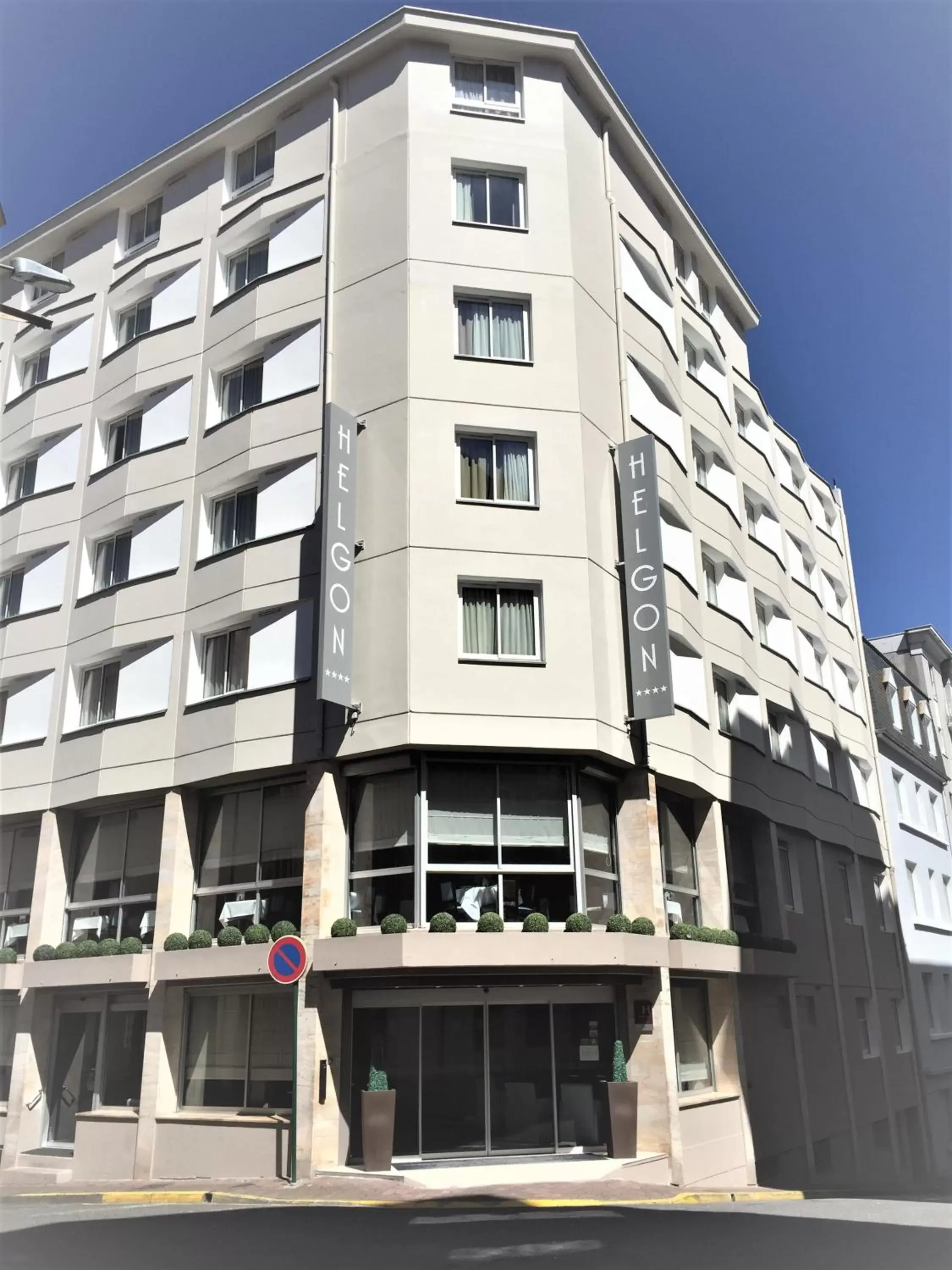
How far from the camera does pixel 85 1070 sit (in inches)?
818

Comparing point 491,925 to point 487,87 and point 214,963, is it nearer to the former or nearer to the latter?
point 214,963

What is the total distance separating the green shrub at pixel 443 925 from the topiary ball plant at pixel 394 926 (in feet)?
1.47

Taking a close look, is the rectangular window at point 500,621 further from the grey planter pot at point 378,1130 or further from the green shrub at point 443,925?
the grey planter pot at point 378,1130

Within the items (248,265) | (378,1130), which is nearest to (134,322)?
(248,265)

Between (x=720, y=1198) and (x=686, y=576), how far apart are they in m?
12.4

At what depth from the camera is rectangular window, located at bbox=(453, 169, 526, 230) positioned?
72.3 ft

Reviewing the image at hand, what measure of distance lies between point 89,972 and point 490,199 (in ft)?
56.7

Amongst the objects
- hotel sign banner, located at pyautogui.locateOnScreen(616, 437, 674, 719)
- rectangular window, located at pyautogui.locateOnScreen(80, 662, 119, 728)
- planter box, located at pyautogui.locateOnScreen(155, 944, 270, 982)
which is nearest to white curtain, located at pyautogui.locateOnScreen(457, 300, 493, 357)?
hotel sign banner, located at pyautogui.locateOnScreen(616, 437, 674, 719)

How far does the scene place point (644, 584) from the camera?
20172 millimetres

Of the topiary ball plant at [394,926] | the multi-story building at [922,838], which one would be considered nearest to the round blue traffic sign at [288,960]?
the topiary ball plant at [394,926]

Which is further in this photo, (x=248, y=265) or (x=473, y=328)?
(x=248, y=265)

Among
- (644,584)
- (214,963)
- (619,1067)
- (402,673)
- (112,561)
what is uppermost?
(112,561)

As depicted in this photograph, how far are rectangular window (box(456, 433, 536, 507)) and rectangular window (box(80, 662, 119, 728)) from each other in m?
8.98

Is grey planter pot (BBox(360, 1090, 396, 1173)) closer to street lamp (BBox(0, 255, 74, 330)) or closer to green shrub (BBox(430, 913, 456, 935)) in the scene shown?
green shrub (BBox(430, 913, 456, 935))
